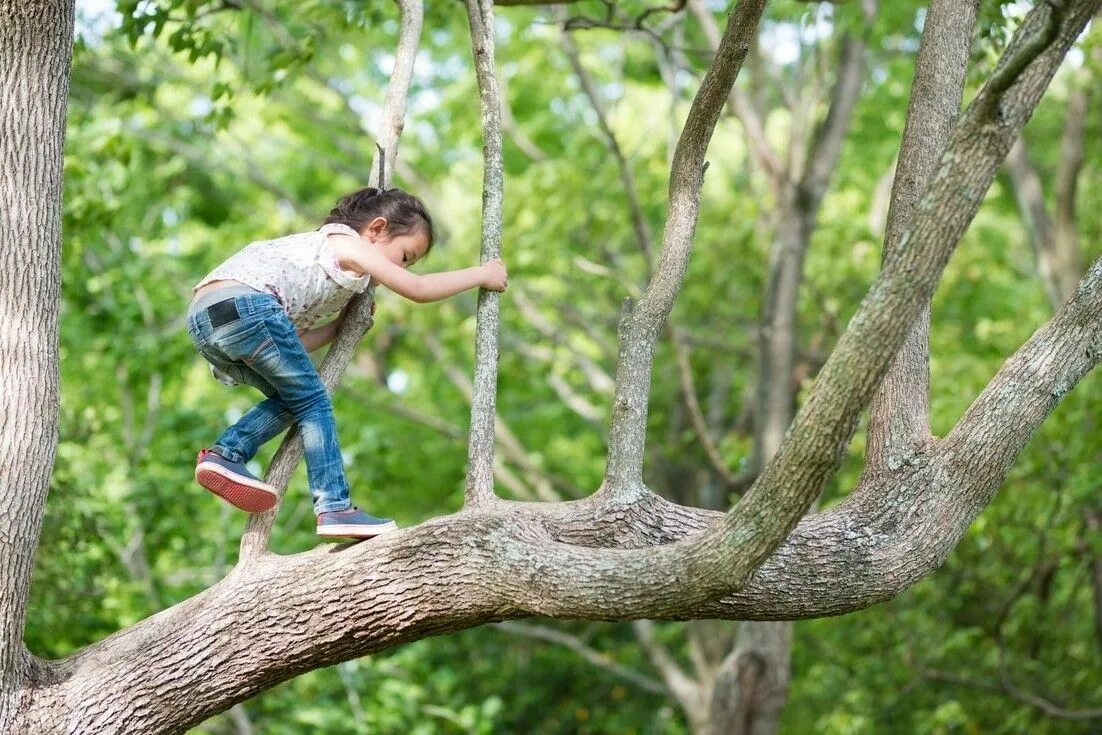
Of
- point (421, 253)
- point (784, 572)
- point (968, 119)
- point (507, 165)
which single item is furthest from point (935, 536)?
point (507, 165)

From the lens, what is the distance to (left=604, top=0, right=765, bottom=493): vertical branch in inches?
150

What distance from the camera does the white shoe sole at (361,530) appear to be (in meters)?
3.74

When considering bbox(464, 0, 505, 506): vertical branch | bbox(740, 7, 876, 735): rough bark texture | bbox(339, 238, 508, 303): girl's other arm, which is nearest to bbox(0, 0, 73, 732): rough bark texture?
bbox(339, 238, 508, 303): girl's other arm

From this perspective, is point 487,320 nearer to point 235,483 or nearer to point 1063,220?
point 235,483

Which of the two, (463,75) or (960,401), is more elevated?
(463,75)

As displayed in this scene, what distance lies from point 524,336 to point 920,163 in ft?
26.7

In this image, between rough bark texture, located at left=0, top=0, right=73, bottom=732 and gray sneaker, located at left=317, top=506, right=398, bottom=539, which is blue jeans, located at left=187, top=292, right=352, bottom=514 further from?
rough bark texture, located at left=0, top=0, right=73, bottom=732

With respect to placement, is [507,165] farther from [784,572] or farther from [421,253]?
[784,572]

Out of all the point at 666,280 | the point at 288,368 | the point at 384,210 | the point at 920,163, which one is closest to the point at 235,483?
the point at 288,368

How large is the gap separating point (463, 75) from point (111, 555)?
689 cm

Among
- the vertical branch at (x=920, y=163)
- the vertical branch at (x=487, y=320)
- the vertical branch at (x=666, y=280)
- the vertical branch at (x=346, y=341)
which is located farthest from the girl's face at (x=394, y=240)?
the vertical branch at (x=920, y=163)

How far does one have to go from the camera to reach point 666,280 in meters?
3.96

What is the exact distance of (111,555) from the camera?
8039mm

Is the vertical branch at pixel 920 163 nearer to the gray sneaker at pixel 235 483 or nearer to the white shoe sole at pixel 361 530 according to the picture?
the white shoe sole at pixel 361 530
